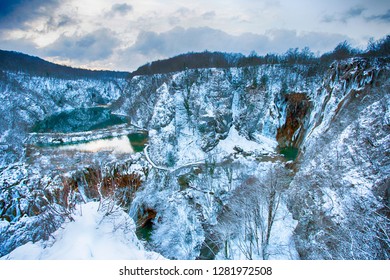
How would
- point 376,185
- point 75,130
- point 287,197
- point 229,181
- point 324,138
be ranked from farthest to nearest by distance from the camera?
point 75,130
point 229,181
point 324,138
point 287,197
point 376,185

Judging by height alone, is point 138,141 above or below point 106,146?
above

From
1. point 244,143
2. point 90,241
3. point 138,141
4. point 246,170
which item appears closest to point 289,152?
point 244,143

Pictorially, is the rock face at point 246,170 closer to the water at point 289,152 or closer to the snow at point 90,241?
the snow at point 90,241

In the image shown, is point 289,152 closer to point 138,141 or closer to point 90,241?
point 138,141

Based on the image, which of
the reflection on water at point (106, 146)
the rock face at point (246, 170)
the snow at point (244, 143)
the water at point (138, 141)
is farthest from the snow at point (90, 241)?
the snow at point (244, 143)

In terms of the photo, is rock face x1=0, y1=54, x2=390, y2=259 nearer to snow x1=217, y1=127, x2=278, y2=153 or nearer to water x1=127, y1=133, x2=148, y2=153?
snow x1=217, y1=127, x2=278, y2=153

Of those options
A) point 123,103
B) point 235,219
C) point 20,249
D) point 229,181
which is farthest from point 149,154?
point 123,103
